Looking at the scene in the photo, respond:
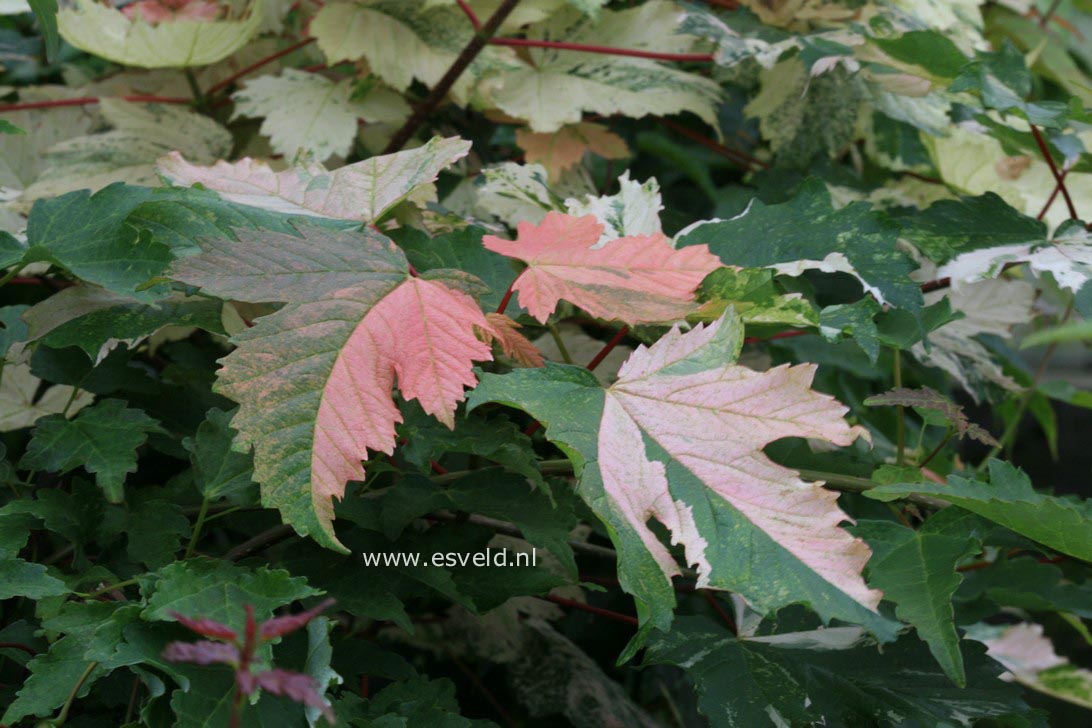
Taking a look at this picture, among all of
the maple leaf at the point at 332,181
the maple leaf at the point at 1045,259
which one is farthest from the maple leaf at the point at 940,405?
the maple leaf at the point at 332,181

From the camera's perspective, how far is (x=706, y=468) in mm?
525

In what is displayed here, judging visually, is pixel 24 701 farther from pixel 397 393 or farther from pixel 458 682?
pixel 458 682

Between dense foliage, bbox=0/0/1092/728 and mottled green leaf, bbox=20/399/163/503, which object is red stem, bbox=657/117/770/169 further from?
mottled green leaf, bbox=20/399/163/503

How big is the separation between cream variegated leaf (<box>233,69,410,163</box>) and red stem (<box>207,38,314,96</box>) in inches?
2.3

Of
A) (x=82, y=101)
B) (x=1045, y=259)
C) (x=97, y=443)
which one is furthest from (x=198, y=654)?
(x=82, y=101)

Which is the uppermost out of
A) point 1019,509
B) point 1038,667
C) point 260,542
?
point 1019,509

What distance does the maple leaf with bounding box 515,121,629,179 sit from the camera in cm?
101

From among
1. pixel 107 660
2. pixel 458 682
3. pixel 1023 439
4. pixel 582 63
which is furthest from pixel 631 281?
pixel 1023 439

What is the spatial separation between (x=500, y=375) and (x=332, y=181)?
0.72 feet

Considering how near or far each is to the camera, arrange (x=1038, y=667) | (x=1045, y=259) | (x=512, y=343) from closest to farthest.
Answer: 1. (x=512, y=343)
2. (x=1045, y=259)
3. (x=1038, y=667)

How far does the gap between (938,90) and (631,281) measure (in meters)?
0.58

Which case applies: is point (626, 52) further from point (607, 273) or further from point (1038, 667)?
point (1038, 667)

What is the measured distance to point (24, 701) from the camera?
0.51 meters

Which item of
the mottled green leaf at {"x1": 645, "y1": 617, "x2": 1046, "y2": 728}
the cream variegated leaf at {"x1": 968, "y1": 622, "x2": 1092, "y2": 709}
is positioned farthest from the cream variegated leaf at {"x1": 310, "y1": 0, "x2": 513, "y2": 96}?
the cream variegated leaf at {"x1": 968, "y1": 622, "x2": 1092, "y2": 709}
